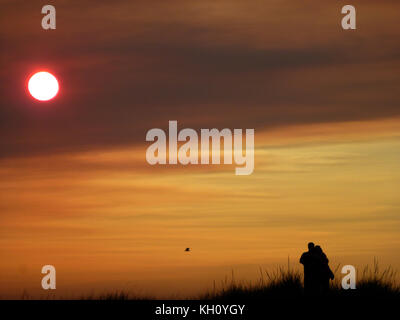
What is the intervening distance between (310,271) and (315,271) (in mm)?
132

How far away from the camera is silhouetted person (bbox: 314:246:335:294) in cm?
2252

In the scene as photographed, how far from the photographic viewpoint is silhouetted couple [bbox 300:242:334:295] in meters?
22.5

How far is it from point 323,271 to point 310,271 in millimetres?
366

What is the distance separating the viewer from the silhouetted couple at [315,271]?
2248 centimetres

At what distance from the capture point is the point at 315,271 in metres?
22.6

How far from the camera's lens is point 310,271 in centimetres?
2259

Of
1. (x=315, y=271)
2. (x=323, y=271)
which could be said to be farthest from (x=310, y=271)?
(x=323, y=271)

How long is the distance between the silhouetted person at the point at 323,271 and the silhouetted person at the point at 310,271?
8cm

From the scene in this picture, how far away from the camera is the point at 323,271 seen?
22672 mm

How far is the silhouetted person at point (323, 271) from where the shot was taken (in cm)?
2252

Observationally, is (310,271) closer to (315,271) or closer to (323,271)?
(315,271)

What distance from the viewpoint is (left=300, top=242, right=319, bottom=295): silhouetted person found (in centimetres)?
2250

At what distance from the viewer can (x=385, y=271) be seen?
23.9 metres
